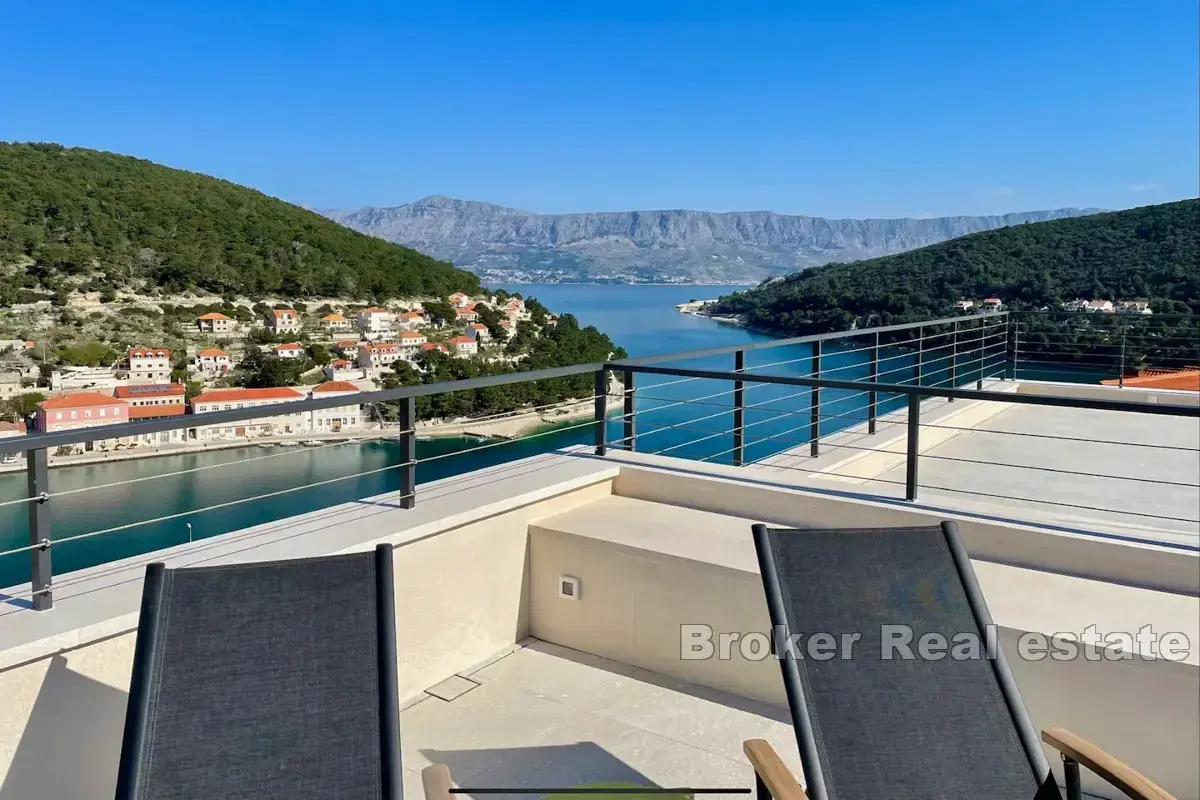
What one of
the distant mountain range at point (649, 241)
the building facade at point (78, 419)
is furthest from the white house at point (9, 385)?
the distant mountain range at point (649, 241)

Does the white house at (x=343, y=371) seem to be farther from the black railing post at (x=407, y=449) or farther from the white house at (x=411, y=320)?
the black railing post at (x=407, y=449)

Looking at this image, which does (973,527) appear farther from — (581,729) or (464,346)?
(464,346)

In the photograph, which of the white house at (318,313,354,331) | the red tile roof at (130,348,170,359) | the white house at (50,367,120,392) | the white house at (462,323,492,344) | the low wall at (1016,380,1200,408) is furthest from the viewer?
the white house at (318,313,354,331)

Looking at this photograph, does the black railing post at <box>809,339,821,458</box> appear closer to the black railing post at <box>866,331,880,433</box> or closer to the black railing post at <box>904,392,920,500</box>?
the black railing post at <box>866,331,880,433</box>

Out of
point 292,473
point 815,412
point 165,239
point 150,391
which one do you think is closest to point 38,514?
point 815,412

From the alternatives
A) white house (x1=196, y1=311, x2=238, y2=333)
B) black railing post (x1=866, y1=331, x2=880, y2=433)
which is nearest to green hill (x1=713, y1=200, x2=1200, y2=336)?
black railing post (x1=866, y1=331, x2=880, y2=433)
